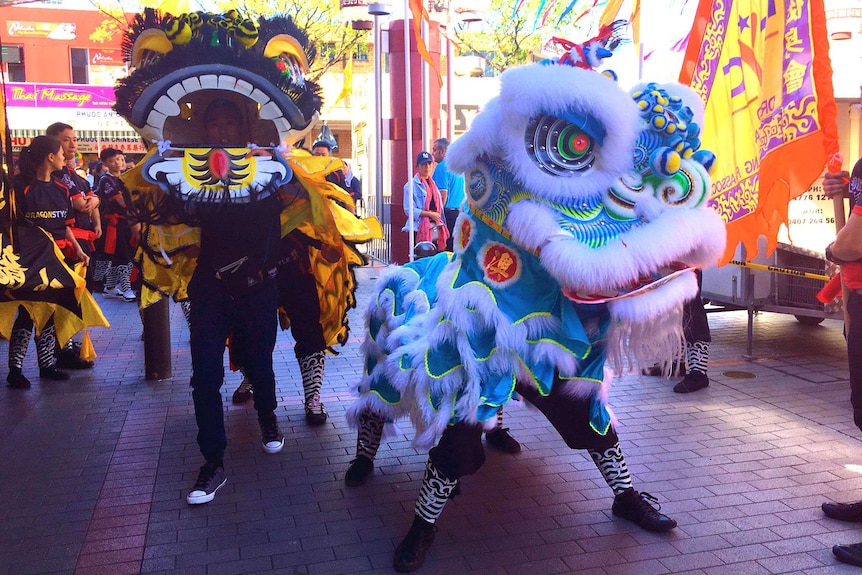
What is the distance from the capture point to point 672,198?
287 centimetres

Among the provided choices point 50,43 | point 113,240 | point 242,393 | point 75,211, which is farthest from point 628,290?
point 50,43

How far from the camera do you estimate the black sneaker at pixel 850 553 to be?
2.97m

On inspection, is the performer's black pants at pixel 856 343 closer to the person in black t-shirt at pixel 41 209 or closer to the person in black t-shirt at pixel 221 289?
the person in black t-shirt at pixel 221 289

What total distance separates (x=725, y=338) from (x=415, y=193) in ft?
13.2

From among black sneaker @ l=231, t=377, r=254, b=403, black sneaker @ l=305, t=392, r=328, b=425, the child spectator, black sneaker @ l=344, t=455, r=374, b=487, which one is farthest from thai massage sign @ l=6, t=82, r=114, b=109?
black sneaker @ l=344, t=455, r=374, b=487

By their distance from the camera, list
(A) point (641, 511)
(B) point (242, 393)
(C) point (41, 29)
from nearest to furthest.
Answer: (A) point (641, 511) < (B) point (242, 393) < (C) point (41, 29)

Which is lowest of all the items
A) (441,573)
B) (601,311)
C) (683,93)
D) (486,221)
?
(441,573)

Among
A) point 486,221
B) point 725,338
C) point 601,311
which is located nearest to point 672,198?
point 601,311

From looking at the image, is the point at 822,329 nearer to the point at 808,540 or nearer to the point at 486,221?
the point at 808,540

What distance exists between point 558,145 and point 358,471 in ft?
6.46

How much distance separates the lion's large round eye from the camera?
2.80 meters

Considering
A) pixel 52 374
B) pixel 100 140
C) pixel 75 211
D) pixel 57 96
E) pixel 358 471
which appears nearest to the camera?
pixel 358 471

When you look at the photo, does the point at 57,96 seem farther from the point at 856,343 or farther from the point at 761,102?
the point at 856,343

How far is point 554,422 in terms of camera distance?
318cm
